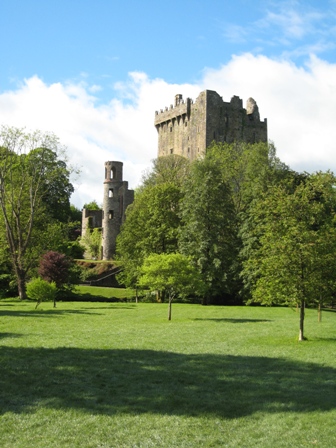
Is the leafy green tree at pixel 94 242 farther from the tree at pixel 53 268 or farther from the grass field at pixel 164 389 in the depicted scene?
the grass field at pixel 164 389

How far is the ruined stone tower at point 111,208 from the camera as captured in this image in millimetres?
63031

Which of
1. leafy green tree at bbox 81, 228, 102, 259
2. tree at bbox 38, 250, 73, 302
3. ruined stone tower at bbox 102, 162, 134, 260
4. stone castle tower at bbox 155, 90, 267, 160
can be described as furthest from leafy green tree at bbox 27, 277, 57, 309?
stone castle tower at bbox 155, 90, 267, 160

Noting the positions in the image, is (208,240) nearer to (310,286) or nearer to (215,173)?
(215,173)

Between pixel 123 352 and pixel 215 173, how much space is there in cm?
2986

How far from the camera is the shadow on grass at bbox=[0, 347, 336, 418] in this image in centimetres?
1082

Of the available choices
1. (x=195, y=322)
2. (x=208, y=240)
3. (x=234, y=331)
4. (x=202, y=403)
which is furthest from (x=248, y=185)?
(x=202, y=403)

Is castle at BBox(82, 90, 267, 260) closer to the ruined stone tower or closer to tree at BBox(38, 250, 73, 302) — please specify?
the ruined stone tower

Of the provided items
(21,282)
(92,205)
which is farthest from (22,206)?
(92,205)

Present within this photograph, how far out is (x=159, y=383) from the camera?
1244 cm

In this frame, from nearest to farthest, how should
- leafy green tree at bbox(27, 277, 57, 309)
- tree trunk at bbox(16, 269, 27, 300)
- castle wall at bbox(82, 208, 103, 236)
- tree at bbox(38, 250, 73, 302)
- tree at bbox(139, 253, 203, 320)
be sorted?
1. tree at bbox(139, 253, 203, 320)
2. leafy green tree at bbox(27, 277, 57, 309)
3. tree at bbox(38, 250, 73, 302)
4. tree trunk at bbox(16, 269, 27, 300)
5. castle wall at bbox(82, 208, 103, 236)

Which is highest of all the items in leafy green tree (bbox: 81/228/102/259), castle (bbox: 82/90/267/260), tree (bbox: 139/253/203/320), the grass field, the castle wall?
castle (bbox: 82/90/267/260)

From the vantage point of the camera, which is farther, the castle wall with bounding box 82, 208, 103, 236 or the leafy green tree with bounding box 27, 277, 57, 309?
the castle wall with bounding box 82, 208, 103, 236

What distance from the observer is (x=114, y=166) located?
6488 cm

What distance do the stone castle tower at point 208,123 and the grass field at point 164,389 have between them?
48447mm
